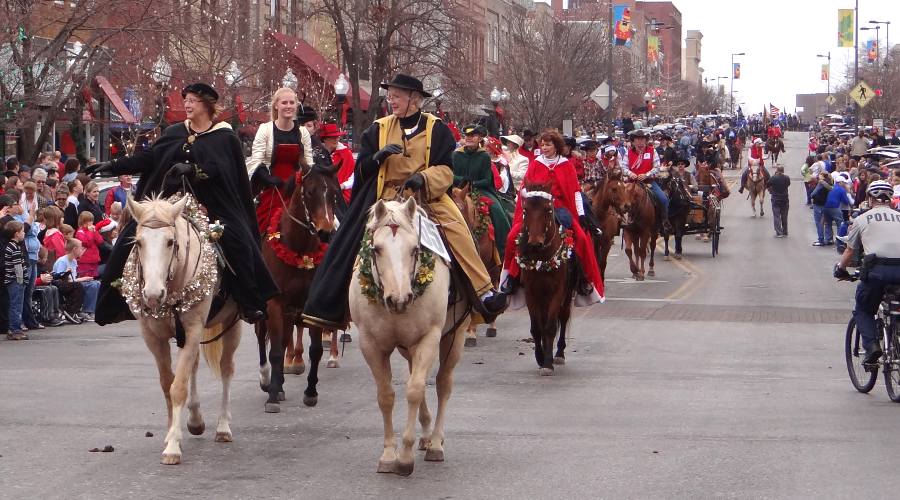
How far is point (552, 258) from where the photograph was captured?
49.3ft

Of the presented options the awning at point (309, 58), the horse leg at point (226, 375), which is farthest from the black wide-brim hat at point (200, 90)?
the awning at point (309, 58)

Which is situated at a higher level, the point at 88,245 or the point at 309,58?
the point at 309,58

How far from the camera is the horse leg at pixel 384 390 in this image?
9547 millimetres

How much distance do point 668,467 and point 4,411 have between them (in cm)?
562

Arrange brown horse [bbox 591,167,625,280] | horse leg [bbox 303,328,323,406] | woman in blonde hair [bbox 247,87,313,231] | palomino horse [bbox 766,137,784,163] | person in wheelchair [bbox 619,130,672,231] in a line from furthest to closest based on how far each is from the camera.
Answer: palomino horse [bbox 766,137,784,163] < person in wheelchair [bbox 619,130,672,231] < brown horse [bbox 591,167,625,280] < woman in blonde hair [bbox 247,87,313,231] < horse leg [bbox 303,328,323,406]

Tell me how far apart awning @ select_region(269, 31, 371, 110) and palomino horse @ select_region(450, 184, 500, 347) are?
29143 millimetres

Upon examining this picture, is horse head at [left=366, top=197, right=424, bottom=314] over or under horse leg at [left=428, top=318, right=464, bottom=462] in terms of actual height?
over

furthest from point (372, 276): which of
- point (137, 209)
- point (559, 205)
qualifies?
point (559, 205)

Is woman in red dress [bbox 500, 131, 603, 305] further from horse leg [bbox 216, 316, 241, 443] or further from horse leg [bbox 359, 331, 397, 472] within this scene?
horse leg [bbox 359, 331, 397, 472]

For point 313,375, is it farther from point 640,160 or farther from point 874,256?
point 640,160

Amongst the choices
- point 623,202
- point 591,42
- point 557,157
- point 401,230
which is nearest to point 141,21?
point 623,202

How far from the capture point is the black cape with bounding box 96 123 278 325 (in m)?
10.9

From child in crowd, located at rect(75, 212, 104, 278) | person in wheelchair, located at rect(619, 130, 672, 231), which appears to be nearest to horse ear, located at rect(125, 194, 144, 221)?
child in crowd, located at rect(75, 212, 104, 278)

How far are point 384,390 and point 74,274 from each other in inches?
471
